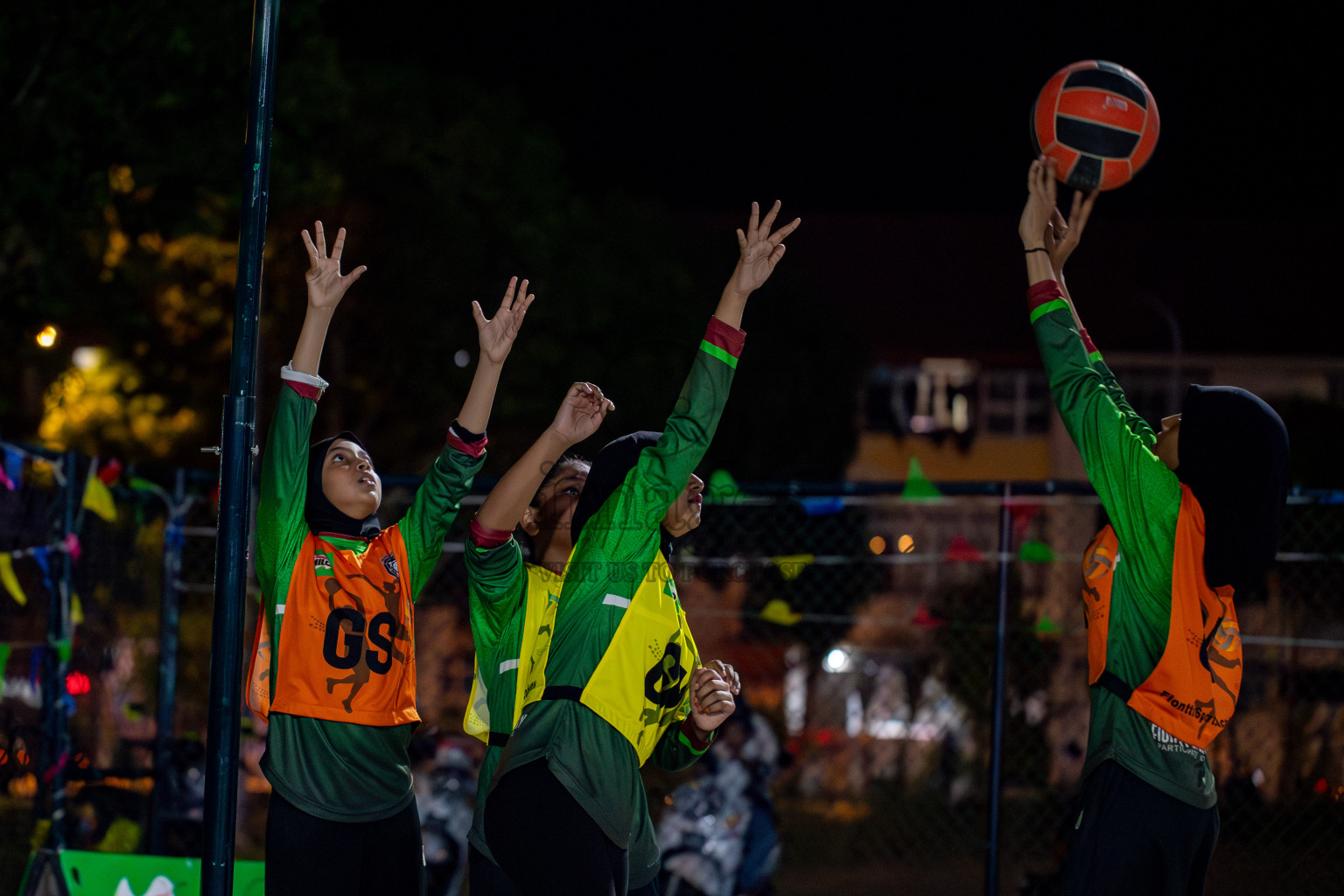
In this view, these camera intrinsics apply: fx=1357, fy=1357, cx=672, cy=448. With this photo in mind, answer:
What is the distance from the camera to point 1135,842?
369cm

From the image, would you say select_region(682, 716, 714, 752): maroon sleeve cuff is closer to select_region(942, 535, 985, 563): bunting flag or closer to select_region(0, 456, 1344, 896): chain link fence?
select_region(0, 456, 1344, 896): chain link fence

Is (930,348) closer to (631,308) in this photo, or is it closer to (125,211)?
(631,308)

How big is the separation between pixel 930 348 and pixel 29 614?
1480 inches

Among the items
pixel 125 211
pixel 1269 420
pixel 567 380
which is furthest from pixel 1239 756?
pixel 567 380

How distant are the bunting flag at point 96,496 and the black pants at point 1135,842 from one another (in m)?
5.18

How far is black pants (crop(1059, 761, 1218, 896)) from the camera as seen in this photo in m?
3.67

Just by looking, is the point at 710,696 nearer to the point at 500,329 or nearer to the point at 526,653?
the point at 526,653

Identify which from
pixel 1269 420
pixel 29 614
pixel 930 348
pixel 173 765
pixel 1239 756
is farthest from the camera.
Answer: pixel 930 348

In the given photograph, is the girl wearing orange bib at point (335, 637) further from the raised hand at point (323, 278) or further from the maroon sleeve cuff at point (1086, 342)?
the maroon sleeve cuff at point (1086, 342)

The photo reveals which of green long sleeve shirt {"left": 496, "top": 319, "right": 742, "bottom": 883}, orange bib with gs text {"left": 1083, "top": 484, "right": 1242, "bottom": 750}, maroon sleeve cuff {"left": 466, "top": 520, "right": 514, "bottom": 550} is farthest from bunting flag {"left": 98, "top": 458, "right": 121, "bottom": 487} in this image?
orange bib with gs text {"left": 1083, "top": 484, "right": 1242, "bottom": 750}

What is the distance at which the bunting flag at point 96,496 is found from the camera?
6.87m

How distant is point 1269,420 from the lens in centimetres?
369

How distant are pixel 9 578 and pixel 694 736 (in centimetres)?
363

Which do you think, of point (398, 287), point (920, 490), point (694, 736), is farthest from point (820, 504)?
point (398, 287)
